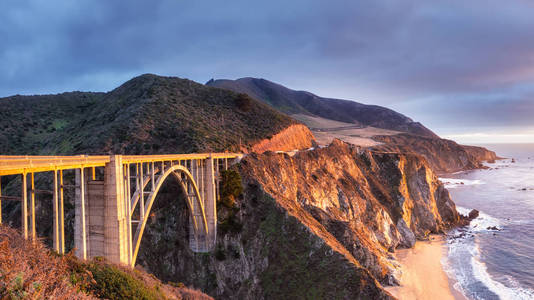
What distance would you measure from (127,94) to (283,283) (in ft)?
191

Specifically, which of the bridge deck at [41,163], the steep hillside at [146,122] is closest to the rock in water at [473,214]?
the steep hillside at [146,122]

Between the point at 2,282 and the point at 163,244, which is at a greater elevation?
the point at 2,282

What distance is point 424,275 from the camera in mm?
34312

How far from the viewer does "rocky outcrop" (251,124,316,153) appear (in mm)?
51438

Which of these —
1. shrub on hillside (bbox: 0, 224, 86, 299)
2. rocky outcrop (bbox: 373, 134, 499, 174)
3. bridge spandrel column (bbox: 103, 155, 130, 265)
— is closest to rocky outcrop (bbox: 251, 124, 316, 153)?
bridge spandrel column (bbox: 103, 155, 130, 265)

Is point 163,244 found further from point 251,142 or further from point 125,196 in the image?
point 251,142

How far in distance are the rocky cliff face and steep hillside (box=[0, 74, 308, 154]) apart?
11675mm

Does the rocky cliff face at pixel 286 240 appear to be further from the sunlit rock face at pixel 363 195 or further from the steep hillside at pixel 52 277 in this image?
the steep hillside at pixel 52 277

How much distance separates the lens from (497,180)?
338 feet

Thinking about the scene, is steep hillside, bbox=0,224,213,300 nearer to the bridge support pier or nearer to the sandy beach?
the bridge support pier

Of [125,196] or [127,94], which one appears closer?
[125,196]

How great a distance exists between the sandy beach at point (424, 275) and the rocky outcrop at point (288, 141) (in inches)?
1061

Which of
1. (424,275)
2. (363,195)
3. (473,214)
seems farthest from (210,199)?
(473,214)

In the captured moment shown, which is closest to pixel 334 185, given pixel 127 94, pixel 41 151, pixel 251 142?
pixel 251 142
